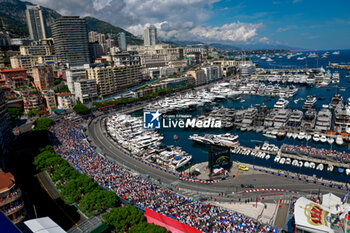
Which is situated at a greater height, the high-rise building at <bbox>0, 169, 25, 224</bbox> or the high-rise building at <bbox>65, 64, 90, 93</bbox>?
the high-rise building at <bbox>65, 64, 90, 93</bbox>

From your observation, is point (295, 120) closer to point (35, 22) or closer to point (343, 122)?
point (343, 122)

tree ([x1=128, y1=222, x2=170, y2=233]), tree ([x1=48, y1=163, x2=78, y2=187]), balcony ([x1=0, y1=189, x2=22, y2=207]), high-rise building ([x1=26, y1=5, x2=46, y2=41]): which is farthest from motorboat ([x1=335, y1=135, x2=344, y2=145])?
high-rise building ([x1=26, y1=5, x2=46, y2=41])

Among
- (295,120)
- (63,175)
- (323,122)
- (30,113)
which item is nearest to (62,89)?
(30,113)

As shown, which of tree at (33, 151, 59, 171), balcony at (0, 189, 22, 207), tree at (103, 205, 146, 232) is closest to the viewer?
balcony at (0, 189, 22, 207)

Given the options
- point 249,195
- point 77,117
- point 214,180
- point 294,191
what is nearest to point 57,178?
point 214,180

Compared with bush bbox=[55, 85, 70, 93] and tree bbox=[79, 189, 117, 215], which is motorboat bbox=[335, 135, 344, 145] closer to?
tree bbox=[79, 189, 117, 215]

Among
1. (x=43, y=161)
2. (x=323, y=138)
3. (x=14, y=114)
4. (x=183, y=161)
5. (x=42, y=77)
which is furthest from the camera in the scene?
(x=42, y=77)

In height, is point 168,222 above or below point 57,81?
below
